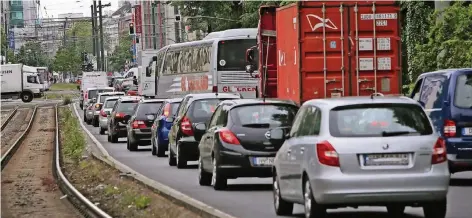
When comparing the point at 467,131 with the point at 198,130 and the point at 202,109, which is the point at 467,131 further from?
the point at 202,109

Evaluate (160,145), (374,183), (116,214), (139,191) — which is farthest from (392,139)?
(160,145)

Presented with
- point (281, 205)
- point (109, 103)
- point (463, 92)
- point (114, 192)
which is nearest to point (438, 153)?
point (281, 205)

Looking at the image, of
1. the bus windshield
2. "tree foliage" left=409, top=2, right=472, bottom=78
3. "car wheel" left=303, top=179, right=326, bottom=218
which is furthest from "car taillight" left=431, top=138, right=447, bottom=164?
the bus windshield

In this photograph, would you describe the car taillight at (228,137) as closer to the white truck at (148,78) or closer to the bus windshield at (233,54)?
the bus windshield at (233,54)

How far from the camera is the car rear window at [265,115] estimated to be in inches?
804

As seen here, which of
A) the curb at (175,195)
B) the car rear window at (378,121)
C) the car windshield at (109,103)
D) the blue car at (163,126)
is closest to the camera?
the car rear window at (378,121)

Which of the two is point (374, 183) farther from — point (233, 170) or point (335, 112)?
point (233, 170)

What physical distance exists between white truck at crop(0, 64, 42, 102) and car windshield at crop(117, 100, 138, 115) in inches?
2664

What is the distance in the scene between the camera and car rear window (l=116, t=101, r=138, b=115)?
4484 cm

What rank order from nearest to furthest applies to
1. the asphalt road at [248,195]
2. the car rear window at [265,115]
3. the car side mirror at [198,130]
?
the asphalt road at [248,195], the car rear window at [265,115], the car side mirror at [198,130]

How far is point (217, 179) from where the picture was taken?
2108 cm

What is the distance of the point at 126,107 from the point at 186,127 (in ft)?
59.3

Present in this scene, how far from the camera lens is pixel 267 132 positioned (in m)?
20.2

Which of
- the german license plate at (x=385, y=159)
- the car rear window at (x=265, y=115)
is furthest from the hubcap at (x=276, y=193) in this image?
the car rear window at (x=265, y=115)
